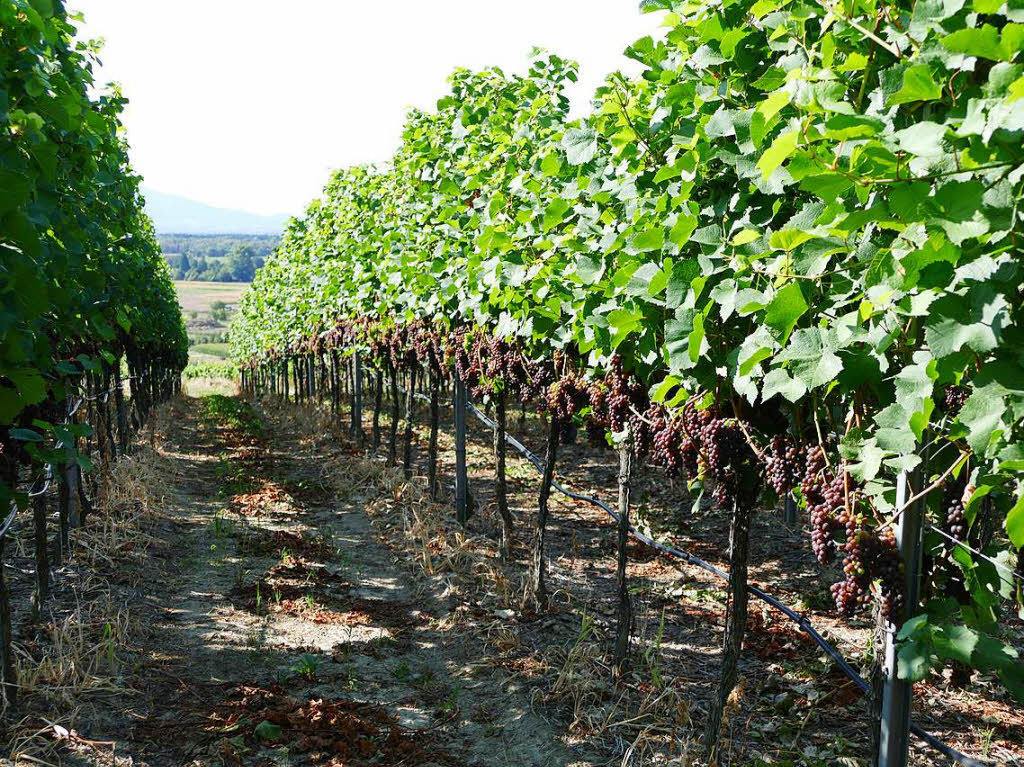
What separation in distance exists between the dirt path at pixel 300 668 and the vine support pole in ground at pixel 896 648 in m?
2.05

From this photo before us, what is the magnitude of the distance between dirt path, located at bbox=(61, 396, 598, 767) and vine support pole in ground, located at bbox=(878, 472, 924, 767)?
2.05 metres

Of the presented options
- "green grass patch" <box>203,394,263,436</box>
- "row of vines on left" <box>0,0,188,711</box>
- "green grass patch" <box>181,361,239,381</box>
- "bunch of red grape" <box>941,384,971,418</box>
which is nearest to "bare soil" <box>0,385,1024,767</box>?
"row of vines on left" <box>0,0,188,711</box>

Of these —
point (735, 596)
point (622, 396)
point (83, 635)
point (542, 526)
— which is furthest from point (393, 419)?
point (735, 596)

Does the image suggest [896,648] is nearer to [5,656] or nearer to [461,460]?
[5,656]

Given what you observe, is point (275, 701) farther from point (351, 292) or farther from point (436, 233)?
point (351, 292)

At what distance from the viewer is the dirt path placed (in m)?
4.28

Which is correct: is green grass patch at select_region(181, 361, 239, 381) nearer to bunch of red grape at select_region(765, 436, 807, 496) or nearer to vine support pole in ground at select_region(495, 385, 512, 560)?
vine support pole in ground at select_region(495, 385, 512, 560)

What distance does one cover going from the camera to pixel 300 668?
17.4ft

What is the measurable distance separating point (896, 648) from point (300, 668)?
414 centimetres

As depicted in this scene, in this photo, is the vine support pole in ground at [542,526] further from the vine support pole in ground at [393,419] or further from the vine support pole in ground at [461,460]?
the vine support pole in ground at [393,419]

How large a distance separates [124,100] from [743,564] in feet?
17.3

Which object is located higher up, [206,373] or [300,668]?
[206,373]

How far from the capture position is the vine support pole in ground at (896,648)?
227 centimetres

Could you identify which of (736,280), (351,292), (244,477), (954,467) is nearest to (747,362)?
(736,280)
